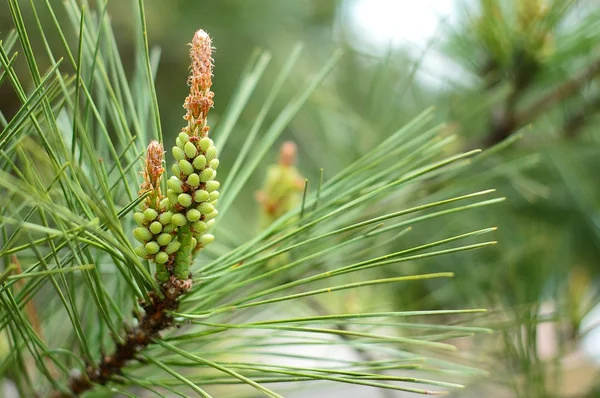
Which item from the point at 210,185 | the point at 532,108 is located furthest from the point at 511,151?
the point at 210,185

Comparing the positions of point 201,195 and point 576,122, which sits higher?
point 576,122

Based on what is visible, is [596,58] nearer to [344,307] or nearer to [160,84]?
[344,307]

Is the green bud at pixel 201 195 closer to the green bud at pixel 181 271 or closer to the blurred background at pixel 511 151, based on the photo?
the green bud at pixel 181 271

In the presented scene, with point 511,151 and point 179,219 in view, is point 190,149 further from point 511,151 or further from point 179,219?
point 511,151

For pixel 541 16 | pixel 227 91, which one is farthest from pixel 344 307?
pixel 227 91

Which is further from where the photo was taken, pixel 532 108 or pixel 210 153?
pixel 532 108

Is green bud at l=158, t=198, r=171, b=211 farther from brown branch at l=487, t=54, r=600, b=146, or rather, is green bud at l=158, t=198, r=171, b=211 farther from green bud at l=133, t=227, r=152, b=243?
brown branch at l=487, t=54, r=600, b=146

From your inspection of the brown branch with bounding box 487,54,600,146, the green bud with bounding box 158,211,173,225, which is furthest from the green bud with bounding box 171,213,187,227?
the brown branch with bounding box 487,54,600,146
